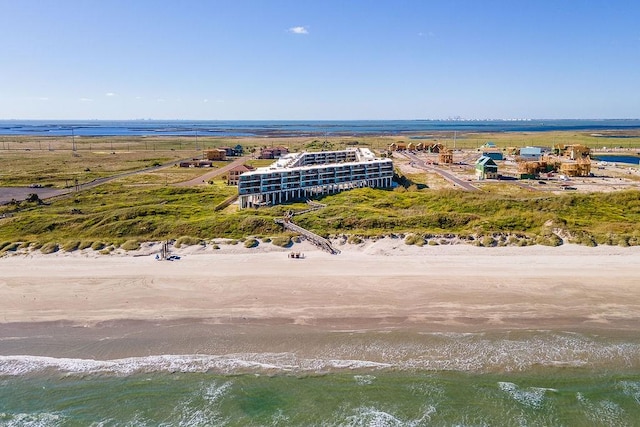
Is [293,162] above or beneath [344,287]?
above

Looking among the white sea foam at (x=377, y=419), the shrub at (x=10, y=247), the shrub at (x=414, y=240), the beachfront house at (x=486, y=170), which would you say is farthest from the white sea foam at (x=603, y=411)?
the beachfront house at (x=486, y=170)

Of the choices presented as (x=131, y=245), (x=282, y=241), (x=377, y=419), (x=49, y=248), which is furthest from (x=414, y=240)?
(x=49, y=248)

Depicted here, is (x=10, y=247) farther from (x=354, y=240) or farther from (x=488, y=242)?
(x=488, y=242)

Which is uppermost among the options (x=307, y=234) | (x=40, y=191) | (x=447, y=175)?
(x=447, y=175)

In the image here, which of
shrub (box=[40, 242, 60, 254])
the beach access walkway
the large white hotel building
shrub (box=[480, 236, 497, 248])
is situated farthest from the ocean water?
the large white hotel building

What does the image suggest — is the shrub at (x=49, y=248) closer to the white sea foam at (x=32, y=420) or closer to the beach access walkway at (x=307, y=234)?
A: the beach access walkway at (x=307, y=234)

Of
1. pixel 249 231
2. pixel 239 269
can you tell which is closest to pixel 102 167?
pixel 249 231

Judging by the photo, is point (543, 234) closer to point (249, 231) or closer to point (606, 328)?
point (606, 328)
